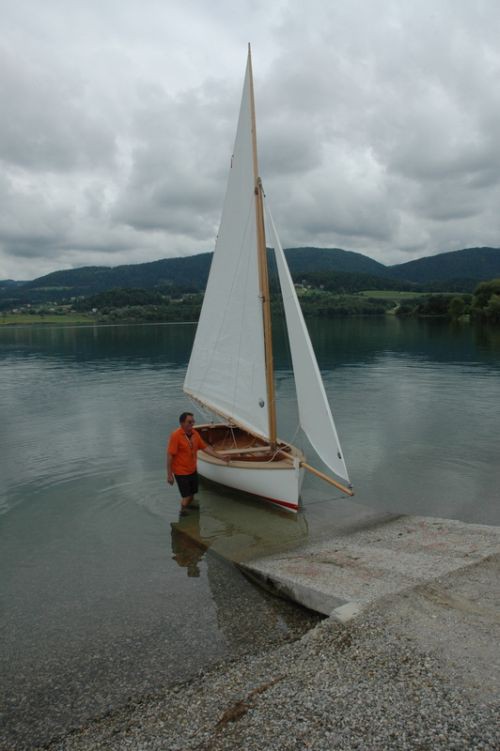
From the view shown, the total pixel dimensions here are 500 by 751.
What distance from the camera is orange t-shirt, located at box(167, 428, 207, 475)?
14.4 m

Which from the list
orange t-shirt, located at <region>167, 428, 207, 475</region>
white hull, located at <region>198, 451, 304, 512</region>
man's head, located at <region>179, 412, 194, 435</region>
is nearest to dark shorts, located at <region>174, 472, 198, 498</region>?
orange t-shirt, located at <region>167, 428, 207, 475</region>

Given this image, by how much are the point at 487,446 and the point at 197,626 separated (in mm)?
16829

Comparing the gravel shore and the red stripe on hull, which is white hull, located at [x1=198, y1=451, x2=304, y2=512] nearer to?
the red stripe on hull

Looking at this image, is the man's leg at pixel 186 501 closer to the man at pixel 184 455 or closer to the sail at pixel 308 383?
the man at pixel 184 455

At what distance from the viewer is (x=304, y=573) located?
400 inches

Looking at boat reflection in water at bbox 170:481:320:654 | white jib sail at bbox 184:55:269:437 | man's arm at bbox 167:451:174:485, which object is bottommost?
boat reflection in water at bbox 170:481:320:654

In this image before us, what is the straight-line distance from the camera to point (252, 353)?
1527 centimetres

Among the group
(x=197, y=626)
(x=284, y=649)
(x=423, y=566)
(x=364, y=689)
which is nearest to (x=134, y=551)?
(x=197, y=626)

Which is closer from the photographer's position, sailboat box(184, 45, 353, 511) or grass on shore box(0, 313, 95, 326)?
sailboat box(184, 45, 353, 511)

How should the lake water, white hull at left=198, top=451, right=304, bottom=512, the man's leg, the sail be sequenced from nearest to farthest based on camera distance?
the lake water → the sail → white hull at left=198, top=451, right=304, bottom=512 → the man's leg

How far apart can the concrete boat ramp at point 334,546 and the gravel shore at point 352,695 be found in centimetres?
84

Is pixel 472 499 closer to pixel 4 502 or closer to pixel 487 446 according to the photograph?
pixel 487 446

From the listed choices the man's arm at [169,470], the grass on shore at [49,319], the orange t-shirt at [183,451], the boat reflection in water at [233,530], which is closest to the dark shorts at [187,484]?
the orange t-shirt at [183,451]

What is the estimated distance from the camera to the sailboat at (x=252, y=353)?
13.8 m
